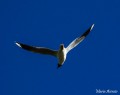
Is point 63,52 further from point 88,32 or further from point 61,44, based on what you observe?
point 88,32

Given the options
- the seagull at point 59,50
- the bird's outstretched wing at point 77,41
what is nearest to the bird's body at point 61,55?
the seagull at point 59,50

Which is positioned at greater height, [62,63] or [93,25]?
[93,25]

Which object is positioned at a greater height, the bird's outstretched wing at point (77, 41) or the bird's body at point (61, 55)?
the bird's outstretched wing at point (77, 41)

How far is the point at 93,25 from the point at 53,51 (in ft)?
7.21

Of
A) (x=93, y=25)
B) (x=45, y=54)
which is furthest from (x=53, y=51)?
(x=93, y=25)

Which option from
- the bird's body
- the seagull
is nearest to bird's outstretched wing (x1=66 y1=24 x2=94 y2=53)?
the seagull

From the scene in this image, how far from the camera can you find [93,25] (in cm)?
2912

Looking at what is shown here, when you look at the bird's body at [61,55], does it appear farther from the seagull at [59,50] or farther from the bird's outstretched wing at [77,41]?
the bird's outstretched wing at [77,41]

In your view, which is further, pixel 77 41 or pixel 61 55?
pixel 77 41

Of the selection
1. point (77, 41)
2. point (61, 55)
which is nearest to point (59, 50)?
point (61, 55)

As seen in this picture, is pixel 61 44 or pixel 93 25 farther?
pixel 93 25

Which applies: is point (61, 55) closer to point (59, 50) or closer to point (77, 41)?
point (59, 50)

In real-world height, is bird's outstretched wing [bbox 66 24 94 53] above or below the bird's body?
above

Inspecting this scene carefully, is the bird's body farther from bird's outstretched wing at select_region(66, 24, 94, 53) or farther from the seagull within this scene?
bird's outstretched wing at select_region(66, 24, 94, 53)
